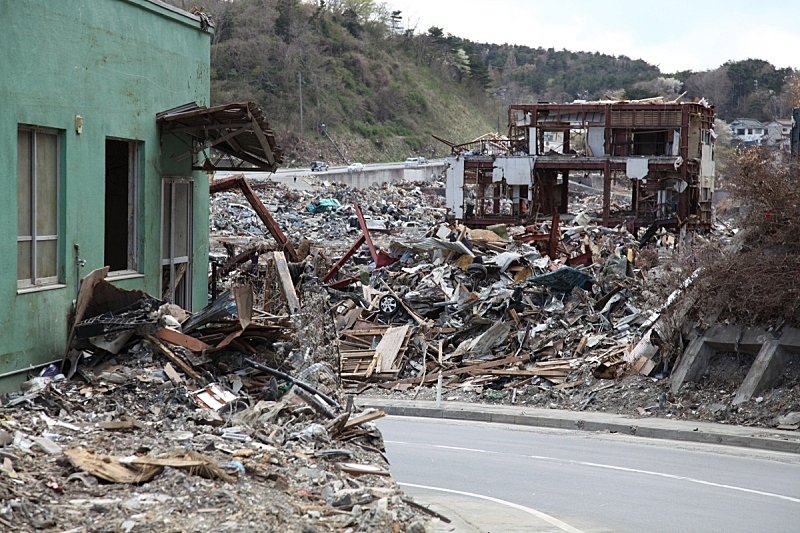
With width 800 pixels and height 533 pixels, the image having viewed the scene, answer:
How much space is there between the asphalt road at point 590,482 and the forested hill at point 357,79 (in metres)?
81.0

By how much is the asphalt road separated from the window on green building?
5043 mm

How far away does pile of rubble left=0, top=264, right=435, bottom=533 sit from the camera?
712 centimetres

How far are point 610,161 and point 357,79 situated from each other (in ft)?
229

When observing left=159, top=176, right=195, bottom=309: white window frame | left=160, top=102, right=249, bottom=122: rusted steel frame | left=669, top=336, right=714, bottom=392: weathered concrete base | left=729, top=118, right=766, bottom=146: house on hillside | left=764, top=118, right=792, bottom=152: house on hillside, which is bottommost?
left=669, top=336, right=714, bottom=392: weathered concrete base

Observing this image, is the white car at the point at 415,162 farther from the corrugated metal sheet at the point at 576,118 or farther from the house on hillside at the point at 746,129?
the house on hillside at the point at 746,129

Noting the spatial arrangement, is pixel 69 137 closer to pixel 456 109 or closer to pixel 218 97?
pixel 218 97

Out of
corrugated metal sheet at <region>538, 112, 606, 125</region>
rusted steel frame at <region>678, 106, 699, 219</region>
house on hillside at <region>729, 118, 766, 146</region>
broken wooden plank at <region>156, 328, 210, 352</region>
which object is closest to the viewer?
broken wooden plank at <region>156, 328, 210, 352</region>

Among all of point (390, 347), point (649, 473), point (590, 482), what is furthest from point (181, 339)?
point (390, 347)

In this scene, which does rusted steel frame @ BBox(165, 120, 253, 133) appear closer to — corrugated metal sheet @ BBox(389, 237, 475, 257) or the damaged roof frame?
the damaged roof frame

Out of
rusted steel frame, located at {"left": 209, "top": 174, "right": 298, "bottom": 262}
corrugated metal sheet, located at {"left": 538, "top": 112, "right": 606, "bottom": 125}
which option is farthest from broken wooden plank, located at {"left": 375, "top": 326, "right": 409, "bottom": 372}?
corrugated metal sheet, located at {"left": 538, "top": 112, "right": 606, "bottom": 125}

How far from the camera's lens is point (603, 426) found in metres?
16.3

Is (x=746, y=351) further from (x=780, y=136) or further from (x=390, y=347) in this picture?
(x=780, y=136)

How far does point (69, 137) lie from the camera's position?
11203mm

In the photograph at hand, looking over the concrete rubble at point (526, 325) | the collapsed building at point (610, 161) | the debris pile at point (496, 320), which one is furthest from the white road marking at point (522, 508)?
the collapsed building at point (610, 161)
